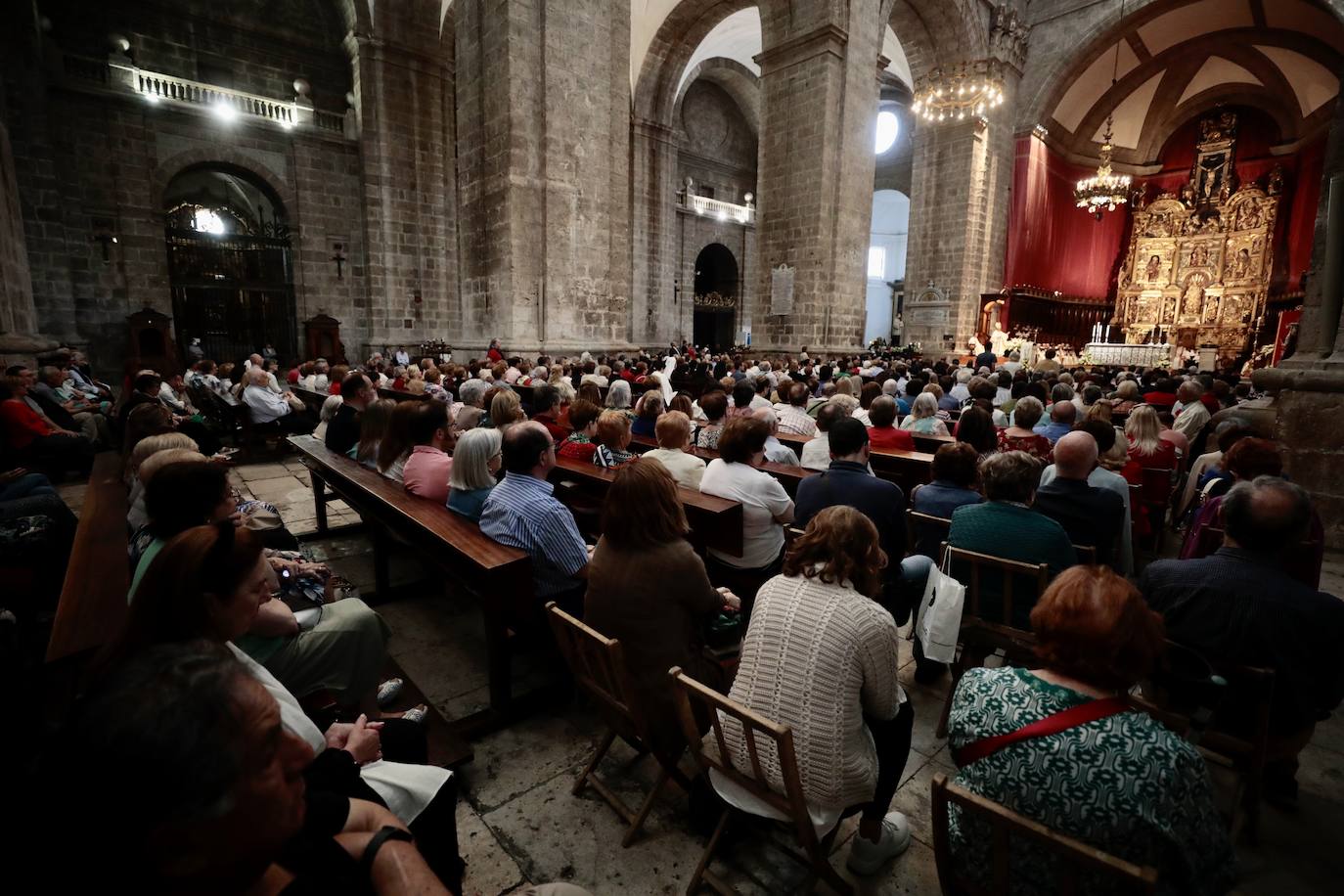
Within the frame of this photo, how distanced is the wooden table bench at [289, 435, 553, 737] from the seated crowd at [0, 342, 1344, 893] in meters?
0.13

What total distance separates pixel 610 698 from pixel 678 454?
1739 millimetres

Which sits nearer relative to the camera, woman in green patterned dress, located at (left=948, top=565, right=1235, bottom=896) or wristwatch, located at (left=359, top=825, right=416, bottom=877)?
wristwatch, located at (left=359, top=825, right=416, bottom=877)

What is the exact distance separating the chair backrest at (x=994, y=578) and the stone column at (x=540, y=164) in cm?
823

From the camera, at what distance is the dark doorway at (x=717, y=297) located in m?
23.7

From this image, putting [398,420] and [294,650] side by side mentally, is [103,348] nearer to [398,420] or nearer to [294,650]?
[398,420]

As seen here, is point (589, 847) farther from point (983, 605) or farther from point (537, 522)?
point (983, 605)

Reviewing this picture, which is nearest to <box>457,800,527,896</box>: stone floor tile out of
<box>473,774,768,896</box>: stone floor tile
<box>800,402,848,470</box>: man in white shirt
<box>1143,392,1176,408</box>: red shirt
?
<box>473,774,768,896</box>: stone floor tile

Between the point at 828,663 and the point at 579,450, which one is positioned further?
the point at 579,450

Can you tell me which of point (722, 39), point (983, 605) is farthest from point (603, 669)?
point (722, 39)

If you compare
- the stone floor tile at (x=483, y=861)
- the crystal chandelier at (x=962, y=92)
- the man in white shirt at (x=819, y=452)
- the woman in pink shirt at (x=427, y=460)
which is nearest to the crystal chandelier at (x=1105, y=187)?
the crystal chandelier at (x=962, y=92)

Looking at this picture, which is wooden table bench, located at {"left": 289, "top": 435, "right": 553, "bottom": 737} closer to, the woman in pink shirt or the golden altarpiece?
the woman in pink shirt

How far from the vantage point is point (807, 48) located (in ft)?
38.1

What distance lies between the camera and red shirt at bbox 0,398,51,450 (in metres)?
5.64

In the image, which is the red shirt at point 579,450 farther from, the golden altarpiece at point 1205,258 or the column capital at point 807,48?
the golden altarpiece at point 1205,258
